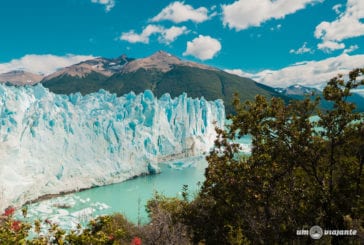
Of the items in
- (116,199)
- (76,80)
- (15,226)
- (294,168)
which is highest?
(76,80)

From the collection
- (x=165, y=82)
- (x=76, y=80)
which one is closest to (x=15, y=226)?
(x=165, y=82)

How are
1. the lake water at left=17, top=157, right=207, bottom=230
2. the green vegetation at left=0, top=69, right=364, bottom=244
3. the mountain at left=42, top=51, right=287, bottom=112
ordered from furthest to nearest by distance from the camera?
the mountain at left=42, top=51, right=287, bottom=112 < the lake water at left=17, top=157, right=207, bottom=230 < the green vegetation at left=0, top=69, right=364, bottom=244

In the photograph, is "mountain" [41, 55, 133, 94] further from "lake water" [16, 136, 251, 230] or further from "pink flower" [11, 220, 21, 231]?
"pink flower" [11, 220, 21, 231]

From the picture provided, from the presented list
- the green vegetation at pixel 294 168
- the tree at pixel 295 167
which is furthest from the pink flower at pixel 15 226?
the tree at pixel 295 167

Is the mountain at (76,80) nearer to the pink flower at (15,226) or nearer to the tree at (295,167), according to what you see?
the tree at (295,167)

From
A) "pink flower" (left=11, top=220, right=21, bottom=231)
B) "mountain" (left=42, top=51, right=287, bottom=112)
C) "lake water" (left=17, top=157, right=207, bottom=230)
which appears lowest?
"lake water" (left=17, top=157, right=207, bottom=230)

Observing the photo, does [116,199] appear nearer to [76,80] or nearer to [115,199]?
[115,199]

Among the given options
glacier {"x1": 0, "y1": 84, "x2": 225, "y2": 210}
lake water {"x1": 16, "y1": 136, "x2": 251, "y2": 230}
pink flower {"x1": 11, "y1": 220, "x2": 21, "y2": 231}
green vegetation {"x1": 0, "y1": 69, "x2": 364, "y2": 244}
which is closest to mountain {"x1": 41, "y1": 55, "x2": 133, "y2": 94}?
glacier {"x1": 0, "y1": 84, "x2": 225, "y2": 210}
